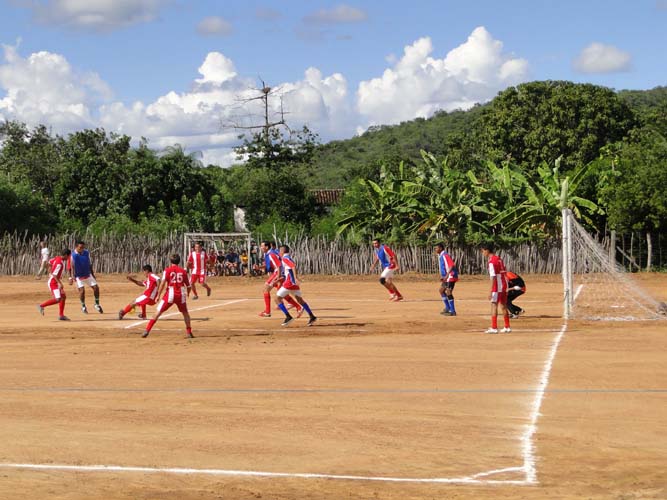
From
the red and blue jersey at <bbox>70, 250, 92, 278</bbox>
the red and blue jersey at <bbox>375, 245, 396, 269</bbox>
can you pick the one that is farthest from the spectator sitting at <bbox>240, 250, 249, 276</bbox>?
the red and blue jersey at <bbox>70, 250, 92, 278</bbox>

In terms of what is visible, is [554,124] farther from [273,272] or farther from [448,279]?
[273,272]

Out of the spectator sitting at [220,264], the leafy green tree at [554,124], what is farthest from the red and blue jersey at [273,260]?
the leafy green tree at [554,124]

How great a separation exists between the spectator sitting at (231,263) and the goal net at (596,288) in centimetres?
1621

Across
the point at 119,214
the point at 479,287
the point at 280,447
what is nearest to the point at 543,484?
the point at 280,447

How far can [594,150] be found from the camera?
5603cm

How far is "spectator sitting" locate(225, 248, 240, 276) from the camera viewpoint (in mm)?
40438

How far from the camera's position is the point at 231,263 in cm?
4044

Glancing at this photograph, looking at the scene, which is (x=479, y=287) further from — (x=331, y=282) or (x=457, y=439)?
(x=457, y=439)

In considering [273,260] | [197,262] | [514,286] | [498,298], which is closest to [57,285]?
[273,260]

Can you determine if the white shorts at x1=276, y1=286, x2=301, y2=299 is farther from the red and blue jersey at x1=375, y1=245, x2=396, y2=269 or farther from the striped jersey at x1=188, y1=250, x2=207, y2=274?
the striped jersey at x1=188, y1=250, x2=207, y2=274

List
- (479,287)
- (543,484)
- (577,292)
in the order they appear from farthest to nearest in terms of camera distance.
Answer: (479,287) → (577,292) → (543,484)

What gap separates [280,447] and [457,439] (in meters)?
1.94

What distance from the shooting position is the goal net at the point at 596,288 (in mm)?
22344

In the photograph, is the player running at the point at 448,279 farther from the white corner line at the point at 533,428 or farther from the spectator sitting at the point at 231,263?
the spectator sitting at the point at 231,263
